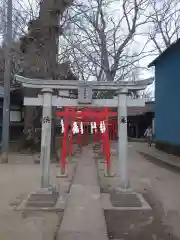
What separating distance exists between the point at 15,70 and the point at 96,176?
46.1 feet

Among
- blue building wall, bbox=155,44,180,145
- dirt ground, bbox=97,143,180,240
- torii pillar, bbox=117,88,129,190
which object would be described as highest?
blue building wall, bbox=155,44,180,145

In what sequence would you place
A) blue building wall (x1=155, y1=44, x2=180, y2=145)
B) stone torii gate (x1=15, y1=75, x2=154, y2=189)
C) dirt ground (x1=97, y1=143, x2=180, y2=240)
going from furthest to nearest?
blue building wall (x1=155, y1=44, x2=180, y2=145) < stone torii gate (x1=15, y1=75, x2=154, y2=189) < dirt ground (x1=97, y1=143, x2=180, y2=240)

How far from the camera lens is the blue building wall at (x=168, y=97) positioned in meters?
19.0

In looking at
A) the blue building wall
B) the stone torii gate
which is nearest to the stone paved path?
the stone torii gate

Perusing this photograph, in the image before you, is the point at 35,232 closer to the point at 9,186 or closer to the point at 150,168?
the point at 9,186

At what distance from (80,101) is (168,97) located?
12821 millimetres

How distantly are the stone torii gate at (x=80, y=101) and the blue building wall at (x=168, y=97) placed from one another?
1024cm

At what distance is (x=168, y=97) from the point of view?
20797 millimetres

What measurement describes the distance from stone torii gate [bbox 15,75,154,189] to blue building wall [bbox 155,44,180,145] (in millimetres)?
10243

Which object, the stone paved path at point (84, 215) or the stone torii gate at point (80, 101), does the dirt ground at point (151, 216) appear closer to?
the stone paved path at point (84, 215)

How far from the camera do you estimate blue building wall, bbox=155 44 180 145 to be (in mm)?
19039

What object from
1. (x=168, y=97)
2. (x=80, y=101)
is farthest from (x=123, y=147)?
(x=168, y=97)

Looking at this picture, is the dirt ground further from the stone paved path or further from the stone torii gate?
the stone torii gate

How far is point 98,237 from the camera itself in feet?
19.9
